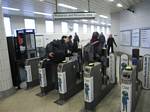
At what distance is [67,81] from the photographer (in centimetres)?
384

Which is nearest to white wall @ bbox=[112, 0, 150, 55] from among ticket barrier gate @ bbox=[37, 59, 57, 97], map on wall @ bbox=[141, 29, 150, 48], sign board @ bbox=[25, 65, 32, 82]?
map on wall @ bbox=[141, 29, 150, 48]

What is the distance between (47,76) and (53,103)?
98cm

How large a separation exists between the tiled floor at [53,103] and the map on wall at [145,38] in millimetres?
4190

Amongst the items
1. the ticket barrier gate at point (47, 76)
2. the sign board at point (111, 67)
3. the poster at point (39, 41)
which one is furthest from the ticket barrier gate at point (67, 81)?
the poster at point (39, 41)

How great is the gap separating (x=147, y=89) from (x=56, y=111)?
260cm

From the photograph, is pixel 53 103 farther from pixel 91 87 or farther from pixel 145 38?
pixel 145 38

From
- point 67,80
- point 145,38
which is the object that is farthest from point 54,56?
point 145,38

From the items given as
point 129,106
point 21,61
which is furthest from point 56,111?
point 21,61

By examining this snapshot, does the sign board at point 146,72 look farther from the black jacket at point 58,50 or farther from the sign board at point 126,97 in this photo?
the black jacket at point 58,50

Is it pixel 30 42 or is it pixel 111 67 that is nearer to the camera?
pixel 111 67

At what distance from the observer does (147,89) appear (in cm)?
414

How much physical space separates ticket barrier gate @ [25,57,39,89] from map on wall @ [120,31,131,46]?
636 cm

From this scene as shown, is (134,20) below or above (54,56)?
above

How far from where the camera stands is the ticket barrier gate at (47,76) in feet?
13.8
